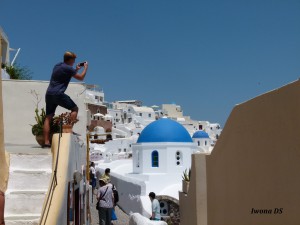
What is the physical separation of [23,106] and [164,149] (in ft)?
46.5

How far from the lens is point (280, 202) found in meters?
4.88

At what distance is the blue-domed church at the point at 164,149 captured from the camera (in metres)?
23.7

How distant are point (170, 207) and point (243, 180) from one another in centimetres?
1377

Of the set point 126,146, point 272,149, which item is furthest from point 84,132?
point 126,146

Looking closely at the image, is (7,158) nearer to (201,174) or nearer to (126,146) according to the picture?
(201,174)

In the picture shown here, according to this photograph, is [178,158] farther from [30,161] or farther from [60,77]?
[30,161]

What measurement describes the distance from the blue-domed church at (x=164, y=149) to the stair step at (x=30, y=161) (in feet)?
59.7

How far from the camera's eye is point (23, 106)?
1035 centimetres

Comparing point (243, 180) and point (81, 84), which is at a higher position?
point (81, 84)

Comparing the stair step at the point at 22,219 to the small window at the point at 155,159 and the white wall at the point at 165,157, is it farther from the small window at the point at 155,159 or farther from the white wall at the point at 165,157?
the small window at the point at 155,159

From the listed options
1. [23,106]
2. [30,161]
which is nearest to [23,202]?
[30,161]

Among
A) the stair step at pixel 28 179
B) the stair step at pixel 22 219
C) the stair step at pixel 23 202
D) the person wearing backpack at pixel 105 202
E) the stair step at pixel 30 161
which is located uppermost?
the stair step at pixel 30 161

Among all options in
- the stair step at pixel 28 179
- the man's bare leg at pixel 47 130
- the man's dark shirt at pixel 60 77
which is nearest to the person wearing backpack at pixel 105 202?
the man's bare leg at pixel 47 130

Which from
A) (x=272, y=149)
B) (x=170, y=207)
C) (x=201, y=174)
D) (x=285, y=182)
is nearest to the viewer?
(x=285, y=182)
